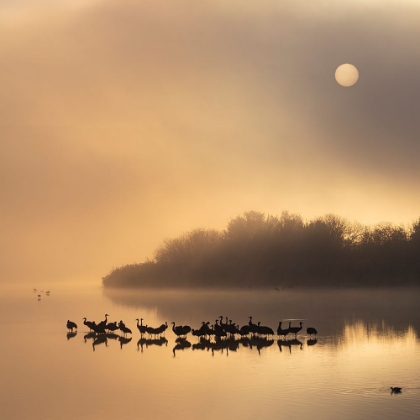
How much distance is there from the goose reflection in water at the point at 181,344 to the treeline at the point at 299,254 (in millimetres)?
60089

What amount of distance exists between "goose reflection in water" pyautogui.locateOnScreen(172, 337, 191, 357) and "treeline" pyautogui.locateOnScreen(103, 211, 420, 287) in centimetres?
6009

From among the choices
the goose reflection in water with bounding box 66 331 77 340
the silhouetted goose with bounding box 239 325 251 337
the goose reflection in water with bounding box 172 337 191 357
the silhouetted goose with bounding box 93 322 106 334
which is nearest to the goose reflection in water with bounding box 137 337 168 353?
the goose reflection in water with bounding box 172 337 191 357

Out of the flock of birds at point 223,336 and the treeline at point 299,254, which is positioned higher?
the treeline at point 299,254

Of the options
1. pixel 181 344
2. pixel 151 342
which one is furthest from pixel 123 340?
pixel 181 344

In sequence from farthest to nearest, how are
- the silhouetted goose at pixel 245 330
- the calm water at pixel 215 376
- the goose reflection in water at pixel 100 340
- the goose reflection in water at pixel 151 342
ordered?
the goose reflection in water at pixel 100 340 < the silhouetted goose at pixel 245 330 < the goose reflection in water at pixel 151 342 < the calm water at pixel 215 376

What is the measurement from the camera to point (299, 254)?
93500 millimetres

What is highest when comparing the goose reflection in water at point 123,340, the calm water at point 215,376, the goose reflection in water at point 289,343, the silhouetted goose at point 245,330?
the silhouetted goose at point 245,330

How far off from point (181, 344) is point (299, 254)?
63.6 metres

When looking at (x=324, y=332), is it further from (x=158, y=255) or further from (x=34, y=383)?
(x=158, y=255)

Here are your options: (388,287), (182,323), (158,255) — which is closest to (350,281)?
(388,287)

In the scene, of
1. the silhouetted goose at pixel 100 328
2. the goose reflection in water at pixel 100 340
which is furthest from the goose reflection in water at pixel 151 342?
the silhouetted goose at pixel 100 328

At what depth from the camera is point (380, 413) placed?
664 inches

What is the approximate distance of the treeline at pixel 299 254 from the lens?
8944 centimetres

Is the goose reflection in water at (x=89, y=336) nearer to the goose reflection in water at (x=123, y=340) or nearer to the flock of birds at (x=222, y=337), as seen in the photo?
the flock of birds at (x=222, y=337)
